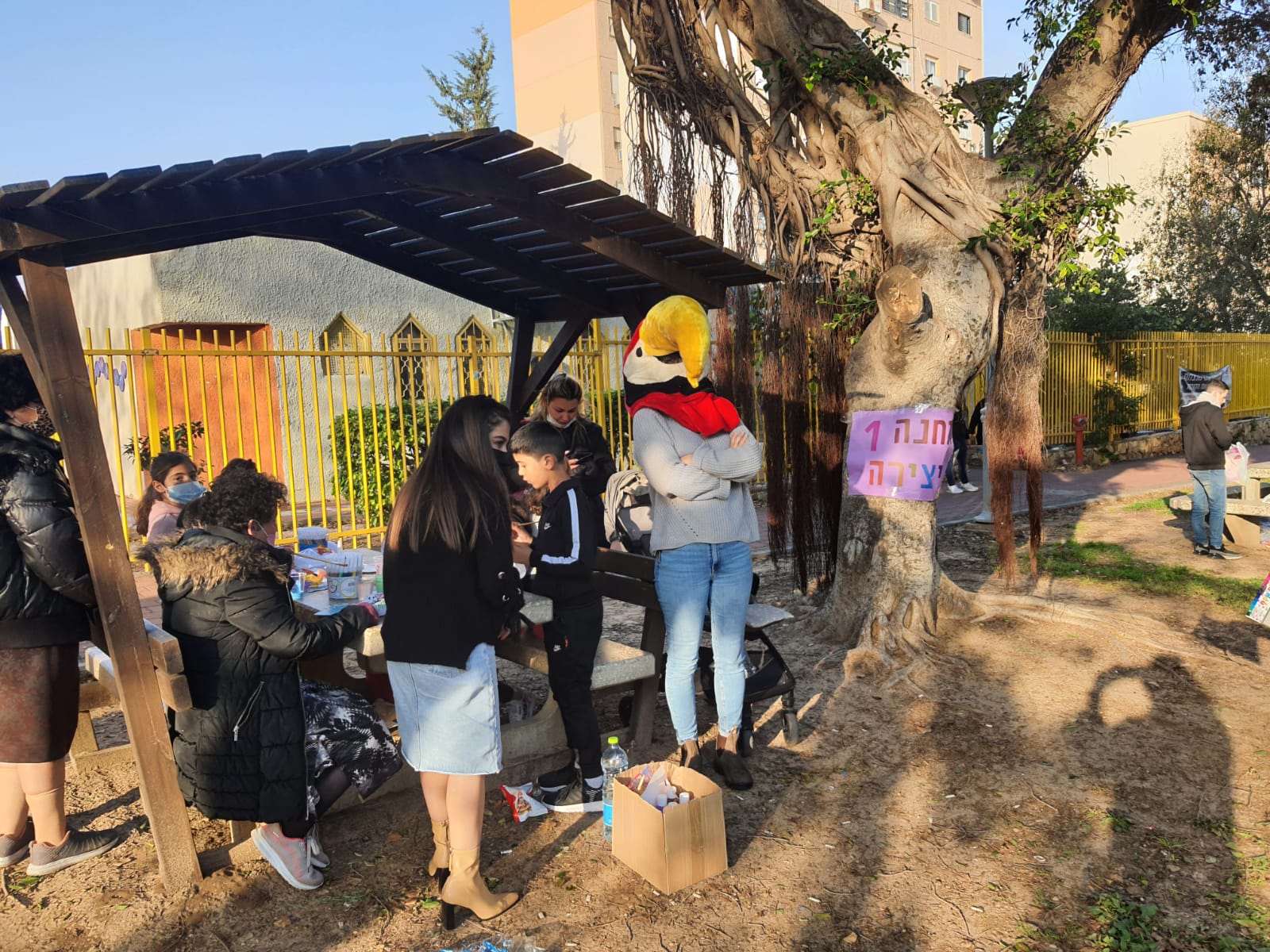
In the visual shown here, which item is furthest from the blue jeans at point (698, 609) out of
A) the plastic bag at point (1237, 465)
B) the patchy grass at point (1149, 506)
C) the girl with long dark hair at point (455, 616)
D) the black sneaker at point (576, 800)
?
the patchy grass at point (1149, 506)

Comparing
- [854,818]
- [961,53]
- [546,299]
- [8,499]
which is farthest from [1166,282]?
[8,499]

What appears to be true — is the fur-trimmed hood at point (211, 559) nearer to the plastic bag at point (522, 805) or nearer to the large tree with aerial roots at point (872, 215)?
the plastic bag at point (522, 805)

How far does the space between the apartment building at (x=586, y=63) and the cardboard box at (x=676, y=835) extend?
28.8 meters

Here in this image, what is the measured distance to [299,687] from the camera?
3125mm

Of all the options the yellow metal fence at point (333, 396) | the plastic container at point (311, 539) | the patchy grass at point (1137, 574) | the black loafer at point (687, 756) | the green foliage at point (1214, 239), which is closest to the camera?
the black loafer at point (687, 756)

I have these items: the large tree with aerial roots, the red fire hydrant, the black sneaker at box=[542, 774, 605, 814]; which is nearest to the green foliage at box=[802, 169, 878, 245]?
the large tree with aerial roots

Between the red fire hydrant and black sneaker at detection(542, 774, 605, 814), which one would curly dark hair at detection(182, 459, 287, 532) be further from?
the red fire hydrant

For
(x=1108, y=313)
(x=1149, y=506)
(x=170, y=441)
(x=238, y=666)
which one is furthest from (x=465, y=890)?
(x=1108, y=313)

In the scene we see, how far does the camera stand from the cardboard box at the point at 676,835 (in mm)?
3143

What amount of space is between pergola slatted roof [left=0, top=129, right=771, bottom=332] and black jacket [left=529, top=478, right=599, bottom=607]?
122 cm

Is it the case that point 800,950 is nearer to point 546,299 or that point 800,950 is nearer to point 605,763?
point 605,763

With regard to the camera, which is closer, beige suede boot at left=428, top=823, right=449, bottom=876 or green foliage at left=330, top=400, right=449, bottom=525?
beige suede boot at left=428, top=823, right=449, bottom=876

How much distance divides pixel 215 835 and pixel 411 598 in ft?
5.43

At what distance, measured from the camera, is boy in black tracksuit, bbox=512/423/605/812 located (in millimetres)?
3658
